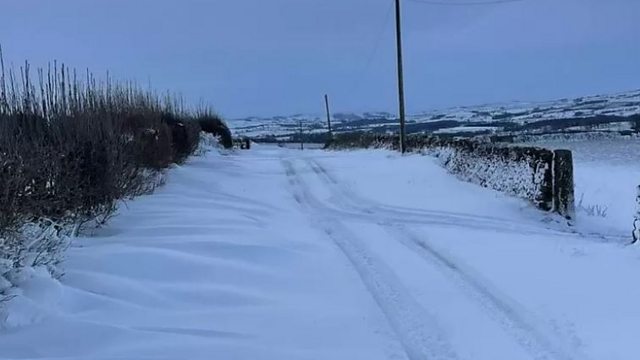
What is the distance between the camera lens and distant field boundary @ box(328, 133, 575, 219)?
12.1 metres

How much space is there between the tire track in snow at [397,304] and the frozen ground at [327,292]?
0.02 m

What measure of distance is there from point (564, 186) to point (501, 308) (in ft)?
22.3

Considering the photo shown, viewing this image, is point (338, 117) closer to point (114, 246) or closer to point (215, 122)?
point (215, 122)

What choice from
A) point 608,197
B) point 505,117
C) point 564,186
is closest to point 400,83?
point 608,197

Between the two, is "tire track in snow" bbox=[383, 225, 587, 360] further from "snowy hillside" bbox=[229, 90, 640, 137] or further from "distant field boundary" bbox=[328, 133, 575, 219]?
"snowy hillside" bbox=[229, 90, 640, 137]

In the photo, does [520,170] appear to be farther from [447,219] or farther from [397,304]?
[397,304]

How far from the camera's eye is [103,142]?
947 centimetres

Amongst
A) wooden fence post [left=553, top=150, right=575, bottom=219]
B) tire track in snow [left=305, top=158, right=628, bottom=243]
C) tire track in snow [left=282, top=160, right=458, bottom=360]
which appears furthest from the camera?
wooden fence post [left=553, top=150, right=575, bottom=219]

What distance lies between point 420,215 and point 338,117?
2907 inches

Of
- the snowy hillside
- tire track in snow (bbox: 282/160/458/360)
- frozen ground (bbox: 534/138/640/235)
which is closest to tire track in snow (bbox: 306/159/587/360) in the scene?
tire track in snow (bbox: 282/160/458/360)

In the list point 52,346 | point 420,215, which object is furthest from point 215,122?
point 52,346

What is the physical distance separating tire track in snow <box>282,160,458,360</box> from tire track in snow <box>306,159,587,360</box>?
1.97 feet

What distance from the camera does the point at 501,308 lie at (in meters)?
5.96

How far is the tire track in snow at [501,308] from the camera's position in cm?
489
